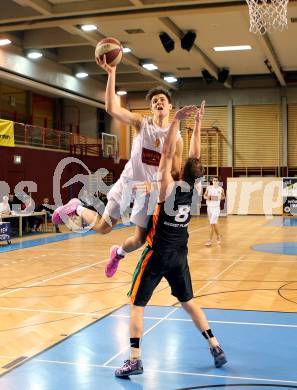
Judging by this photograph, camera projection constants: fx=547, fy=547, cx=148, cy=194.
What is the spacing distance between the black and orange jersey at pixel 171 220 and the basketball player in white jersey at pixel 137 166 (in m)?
0.30

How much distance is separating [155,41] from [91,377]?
61.6 feet

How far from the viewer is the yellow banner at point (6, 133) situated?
777 inches

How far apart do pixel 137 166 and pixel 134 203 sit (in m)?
0.39

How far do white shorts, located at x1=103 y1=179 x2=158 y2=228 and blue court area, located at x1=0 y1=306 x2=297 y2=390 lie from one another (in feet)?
4.50

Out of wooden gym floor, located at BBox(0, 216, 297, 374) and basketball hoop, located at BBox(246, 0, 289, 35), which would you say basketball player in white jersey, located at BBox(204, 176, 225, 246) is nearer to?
wooden gym floor, located at BBox(0, 216, 297, 374)

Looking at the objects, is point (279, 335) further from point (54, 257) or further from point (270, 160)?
point (270, 160)

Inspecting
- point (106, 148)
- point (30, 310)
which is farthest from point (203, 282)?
point (106, 148)

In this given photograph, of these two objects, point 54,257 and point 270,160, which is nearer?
point 54,257

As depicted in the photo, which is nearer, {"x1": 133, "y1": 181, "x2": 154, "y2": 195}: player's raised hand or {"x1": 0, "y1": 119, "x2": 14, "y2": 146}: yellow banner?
{"x1": 133, "y1": 181, "x2": 154, "y2": 195}: player's raised hand

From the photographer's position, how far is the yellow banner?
19734 mm

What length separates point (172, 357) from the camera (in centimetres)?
548

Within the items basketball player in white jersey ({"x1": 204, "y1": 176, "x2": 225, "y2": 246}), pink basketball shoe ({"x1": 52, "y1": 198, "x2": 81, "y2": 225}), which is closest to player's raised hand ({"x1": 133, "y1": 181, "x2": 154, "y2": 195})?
pink basketball shoe ({"x1": 52, "y1": 198, "x2": 81, "y2": 225})

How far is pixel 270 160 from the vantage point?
30.7 meters

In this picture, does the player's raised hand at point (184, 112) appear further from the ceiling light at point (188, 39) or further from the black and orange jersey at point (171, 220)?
the ceiling light at point (188, 39)
